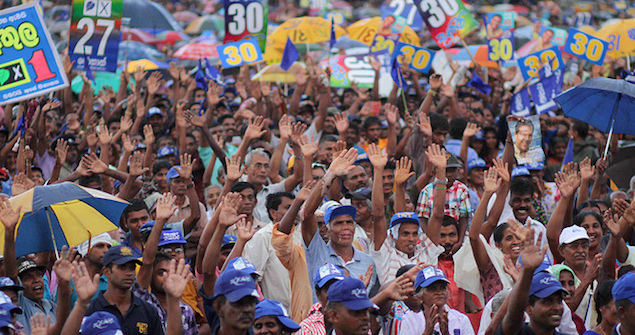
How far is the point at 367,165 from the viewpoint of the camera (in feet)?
28.3

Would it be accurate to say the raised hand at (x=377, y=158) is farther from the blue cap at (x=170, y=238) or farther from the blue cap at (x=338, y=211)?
the blue cap at (x=170, y=238)

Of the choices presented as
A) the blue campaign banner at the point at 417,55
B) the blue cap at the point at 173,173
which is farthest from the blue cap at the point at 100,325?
the blue campaign banner at the point at 417,55

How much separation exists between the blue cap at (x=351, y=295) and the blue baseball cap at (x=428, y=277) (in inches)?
27.4

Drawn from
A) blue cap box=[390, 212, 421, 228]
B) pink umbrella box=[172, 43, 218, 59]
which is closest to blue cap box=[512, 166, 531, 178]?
blue cap box=[390, 212, 421, 228]

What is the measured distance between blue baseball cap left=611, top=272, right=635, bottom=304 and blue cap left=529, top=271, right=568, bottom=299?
0.29 metres

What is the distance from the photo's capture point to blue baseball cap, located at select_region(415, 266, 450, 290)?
207 inches

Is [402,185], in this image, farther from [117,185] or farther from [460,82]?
[460,82]

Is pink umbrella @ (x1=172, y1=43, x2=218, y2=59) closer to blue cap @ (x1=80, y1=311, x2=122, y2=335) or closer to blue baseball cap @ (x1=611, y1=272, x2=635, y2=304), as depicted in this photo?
blue cap @ (x1=80, y1=311, x2=122, y2=335)

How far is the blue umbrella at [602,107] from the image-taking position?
25.6 feet

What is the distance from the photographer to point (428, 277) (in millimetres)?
5281

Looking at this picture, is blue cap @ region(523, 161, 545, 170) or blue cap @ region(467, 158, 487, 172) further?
blue cap @ region(467, 158, 487, 172)

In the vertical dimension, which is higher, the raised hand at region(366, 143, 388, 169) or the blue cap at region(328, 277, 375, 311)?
the blue cap at region(328, 277, 375, 311)

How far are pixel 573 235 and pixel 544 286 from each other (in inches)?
70.5

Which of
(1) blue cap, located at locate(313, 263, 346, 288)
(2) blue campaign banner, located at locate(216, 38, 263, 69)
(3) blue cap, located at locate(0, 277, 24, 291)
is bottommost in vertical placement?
(2) blue campaign banner, located at locate(216, 38, 263, 69)
